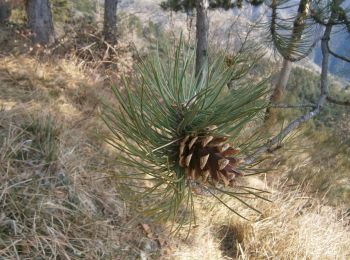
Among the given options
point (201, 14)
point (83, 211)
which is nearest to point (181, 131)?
point (83, 211)

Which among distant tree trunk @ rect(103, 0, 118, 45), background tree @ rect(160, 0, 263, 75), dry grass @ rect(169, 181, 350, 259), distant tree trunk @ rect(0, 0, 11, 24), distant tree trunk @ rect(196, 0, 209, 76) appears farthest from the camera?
distant tree trunk @ rect(0, 0, 11, 24)

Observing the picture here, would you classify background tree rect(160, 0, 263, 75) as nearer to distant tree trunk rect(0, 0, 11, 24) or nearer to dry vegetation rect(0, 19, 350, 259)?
dry vegetation rect(0, 19, 350, 259)

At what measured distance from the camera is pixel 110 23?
418 centimetres

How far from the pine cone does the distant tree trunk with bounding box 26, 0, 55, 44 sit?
11.1 ft

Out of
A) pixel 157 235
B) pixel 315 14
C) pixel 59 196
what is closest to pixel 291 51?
pixel 315 14

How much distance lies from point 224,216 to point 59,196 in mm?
1073

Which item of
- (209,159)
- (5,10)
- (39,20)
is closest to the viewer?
(209,159)

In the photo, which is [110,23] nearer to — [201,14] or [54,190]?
[201,14]

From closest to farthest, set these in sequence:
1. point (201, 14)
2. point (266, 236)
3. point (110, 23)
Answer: point (266, 236)
point (201, 14)
point (110, 23)

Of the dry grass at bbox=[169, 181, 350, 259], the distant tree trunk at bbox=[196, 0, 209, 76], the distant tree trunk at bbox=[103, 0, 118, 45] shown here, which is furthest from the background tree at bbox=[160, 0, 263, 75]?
the dry grass at bbox=[169, 181, 350, 259]

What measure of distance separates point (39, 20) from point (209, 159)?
352cm

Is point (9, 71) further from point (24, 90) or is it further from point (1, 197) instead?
point (1, 197)

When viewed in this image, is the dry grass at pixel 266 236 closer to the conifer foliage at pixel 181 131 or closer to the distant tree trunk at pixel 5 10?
the conifer foliage at pixel 181 131

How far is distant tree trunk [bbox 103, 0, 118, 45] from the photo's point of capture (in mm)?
4051
